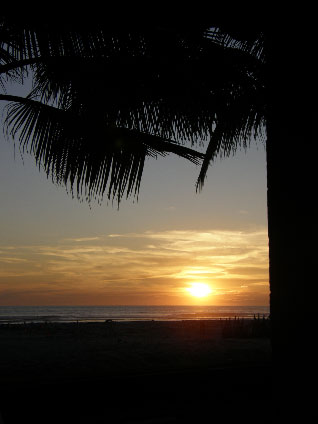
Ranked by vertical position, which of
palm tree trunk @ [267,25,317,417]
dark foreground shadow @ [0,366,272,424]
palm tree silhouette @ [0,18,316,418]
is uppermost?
palm tree silhouette @ [0,18,316,418]

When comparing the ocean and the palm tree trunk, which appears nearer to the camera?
the palm tree trunk

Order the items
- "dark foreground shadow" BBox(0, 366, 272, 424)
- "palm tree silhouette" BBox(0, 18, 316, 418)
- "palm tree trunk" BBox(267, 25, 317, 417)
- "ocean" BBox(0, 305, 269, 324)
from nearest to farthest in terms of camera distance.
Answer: "palm tree trunk" BBox(267, 25, 317, 417) → "palm tree silhouette" BBox(0, 18, 316, 418) → "dark foreground shadow" BBox(0, 366, 272, 424) → "ocean" BBox(0, 305, 269, 324)

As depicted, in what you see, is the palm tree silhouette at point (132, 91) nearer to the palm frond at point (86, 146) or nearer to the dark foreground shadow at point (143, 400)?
the palm frond at point (86, 146)

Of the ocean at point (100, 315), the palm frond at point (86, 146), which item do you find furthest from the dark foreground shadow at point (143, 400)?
the ocean at point (100, 315)

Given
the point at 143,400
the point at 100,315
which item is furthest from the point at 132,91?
the point at 100,315

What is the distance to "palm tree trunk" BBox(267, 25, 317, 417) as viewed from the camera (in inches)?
88.3

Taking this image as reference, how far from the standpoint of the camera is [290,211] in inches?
92.0

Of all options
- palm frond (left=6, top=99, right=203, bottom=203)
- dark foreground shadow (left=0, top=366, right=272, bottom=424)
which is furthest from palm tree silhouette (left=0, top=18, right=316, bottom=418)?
dark foreground shadow (left=0, top=366, right=272, bottom=424)

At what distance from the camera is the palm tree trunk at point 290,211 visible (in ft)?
7.36

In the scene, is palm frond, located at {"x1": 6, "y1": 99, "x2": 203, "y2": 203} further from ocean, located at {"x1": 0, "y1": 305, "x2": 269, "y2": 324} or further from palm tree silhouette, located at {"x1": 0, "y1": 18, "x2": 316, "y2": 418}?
ocean, located at {"x1": 0, "y1": 305, "x2": 269, "y2": 324}

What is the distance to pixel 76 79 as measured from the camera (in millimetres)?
3666

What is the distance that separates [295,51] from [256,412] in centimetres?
453

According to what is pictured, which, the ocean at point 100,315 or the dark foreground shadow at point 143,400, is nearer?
the dark foreground shadow at point 143,400

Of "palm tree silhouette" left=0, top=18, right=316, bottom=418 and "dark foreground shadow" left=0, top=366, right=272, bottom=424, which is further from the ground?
"palm tree silhouette" left=0, top=18, right=316, bottom=418
